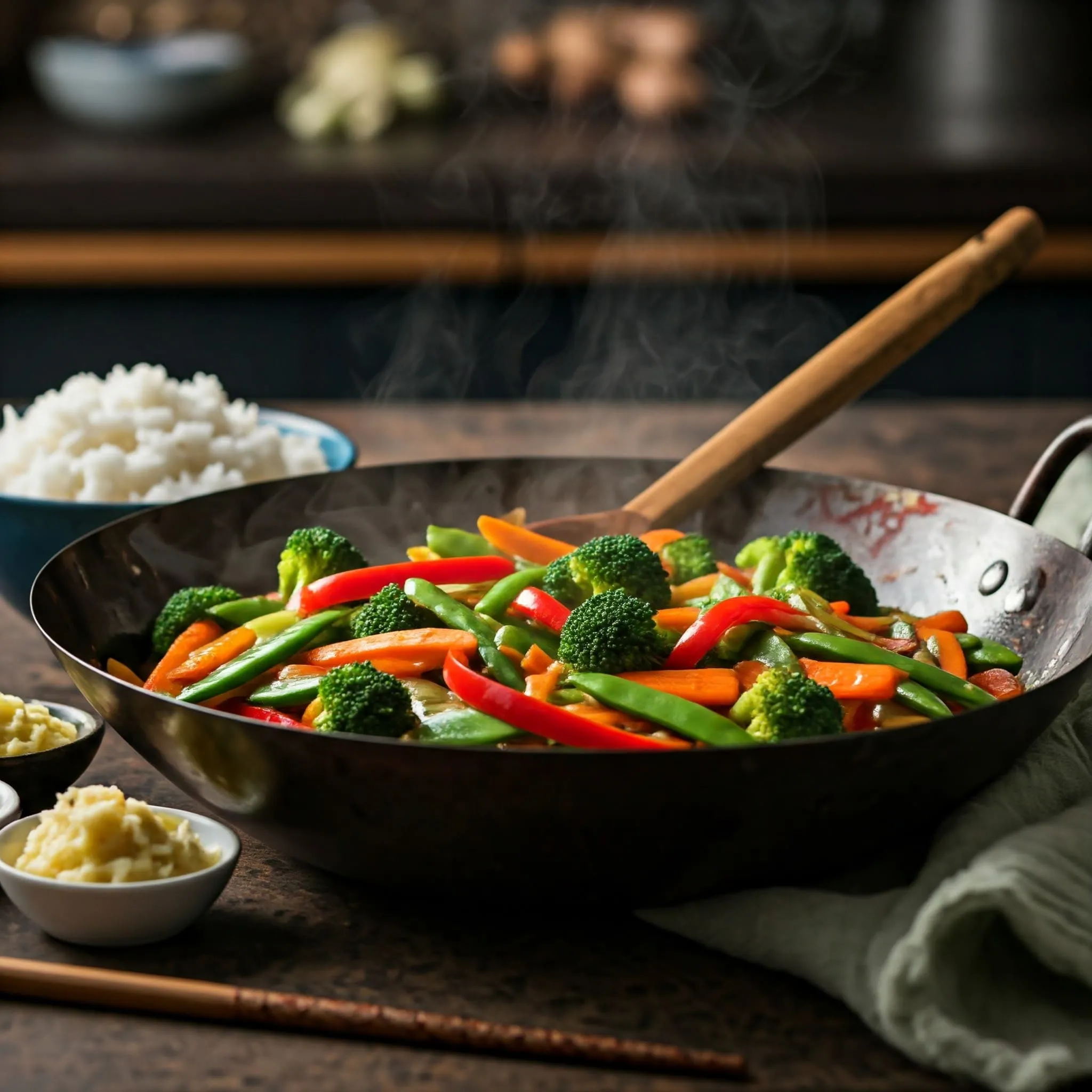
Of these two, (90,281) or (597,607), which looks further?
(90,281)

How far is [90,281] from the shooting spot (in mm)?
4977

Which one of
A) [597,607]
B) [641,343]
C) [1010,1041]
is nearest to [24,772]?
[597,607]

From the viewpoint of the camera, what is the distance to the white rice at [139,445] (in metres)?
2.20

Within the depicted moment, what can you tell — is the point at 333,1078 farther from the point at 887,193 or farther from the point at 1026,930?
the point at 887,193

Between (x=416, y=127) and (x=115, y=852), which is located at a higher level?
(x=416, y=127)

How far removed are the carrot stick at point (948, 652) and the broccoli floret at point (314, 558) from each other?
0.72m

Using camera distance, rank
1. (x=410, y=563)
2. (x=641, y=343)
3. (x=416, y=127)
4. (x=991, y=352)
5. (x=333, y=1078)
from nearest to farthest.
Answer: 1. (x=333, y=1078)
2. (x=410, y=563)
3. (x=641, y=343)
4. (x=991, y=352)
5. (x=416, y=127)

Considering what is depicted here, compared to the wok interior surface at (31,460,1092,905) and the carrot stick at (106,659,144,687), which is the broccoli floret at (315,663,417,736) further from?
the carrot stick at (106,659,144,687)

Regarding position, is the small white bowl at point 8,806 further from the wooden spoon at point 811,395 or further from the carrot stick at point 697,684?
the wooden spoon at point 811,395

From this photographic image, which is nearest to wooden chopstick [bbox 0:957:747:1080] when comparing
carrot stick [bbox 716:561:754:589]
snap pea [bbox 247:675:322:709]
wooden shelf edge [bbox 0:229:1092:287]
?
snap pea [bbox 247:675:322:709]

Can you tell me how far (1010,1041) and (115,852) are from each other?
0.79m

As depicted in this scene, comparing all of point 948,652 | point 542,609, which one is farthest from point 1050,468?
point 542,609

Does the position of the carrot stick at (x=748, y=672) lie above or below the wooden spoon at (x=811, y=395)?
below

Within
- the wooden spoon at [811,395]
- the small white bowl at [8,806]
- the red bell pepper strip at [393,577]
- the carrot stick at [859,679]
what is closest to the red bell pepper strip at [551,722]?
the carrot stick at [859,679]
